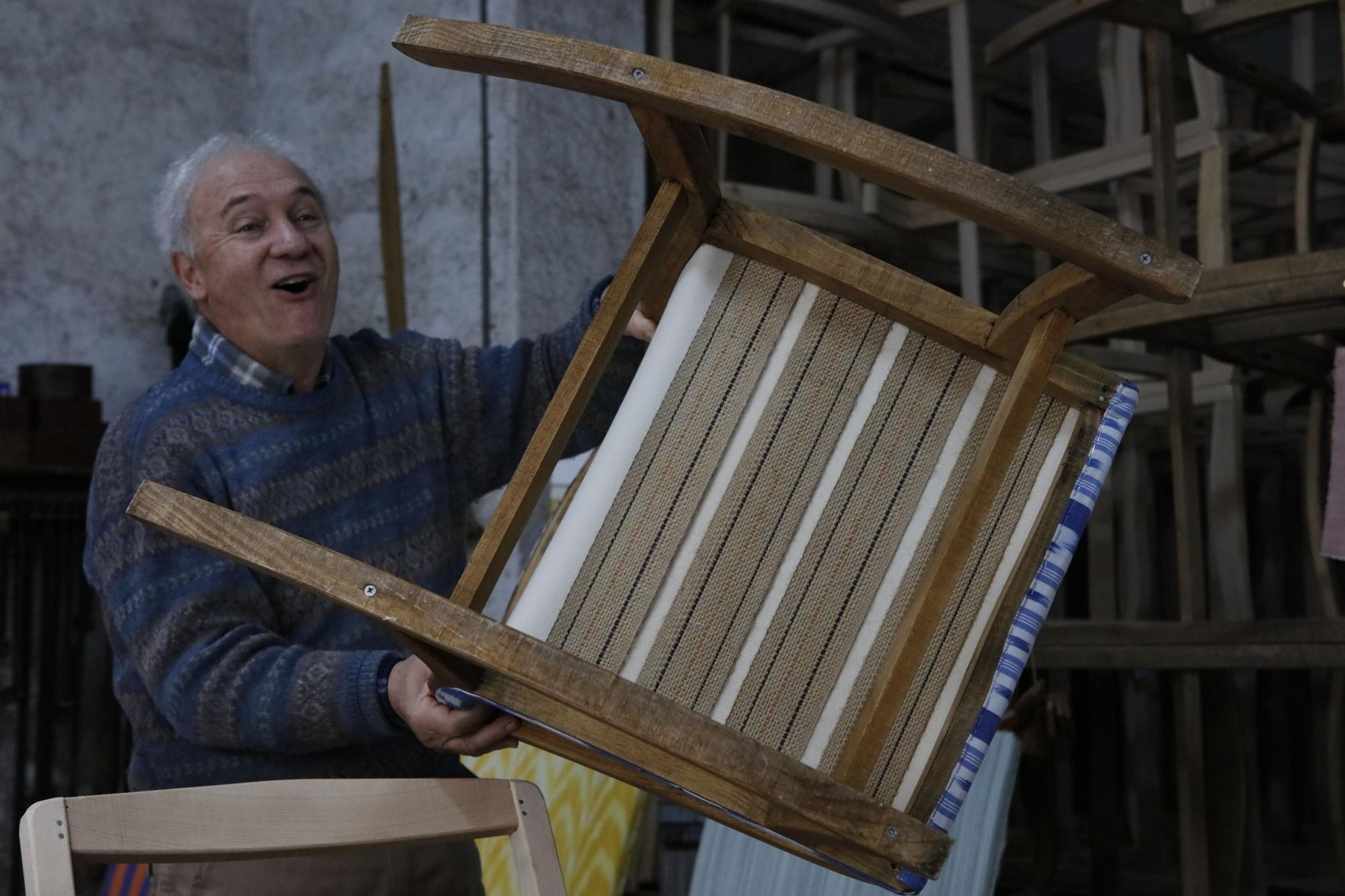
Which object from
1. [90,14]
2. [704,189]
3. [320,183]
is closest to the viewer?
[704,189]

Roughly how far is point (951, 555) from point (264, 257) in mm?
843

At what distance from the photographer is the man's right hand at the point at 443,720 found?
1.04 meters

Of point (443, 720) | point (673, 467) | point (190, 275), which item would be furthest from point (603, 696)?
point (190, 275)

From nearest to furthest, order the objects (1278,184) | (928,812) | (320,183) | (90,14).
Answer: (928,812) → (320,183) → (1278,184) → (90,14)

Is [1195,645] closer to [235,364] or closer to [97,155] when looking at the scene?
[235,364]

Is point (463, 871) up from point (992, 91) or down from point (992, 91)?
down

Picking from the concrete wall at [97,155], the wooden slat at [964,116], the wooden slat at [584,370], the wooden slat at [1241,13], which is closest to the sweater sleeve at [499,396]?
the wooden slat at [584,370]

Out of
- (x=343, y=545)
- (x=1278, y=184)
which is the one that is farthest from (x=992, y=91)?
(x=343, y=545)

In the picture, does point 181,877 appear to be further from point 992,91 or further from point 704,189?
point 992,91

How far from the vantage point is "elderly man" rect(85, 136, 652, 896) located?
127 centimetres

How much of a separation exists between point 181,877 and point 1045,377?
36.6 inches

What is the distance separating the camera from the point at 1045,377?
90cm

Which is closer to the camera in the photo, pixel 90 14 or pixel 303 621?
pixel 303 621

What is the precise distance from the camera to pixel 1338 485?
59.5 inches
